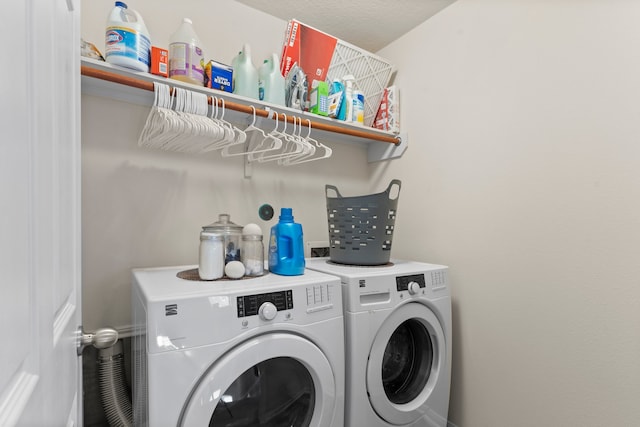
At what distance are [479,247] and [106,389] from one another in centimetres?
178

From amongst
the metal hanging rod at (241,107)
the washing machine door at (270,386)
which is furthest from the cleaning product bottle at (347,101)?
the washing machine door at (270,386)

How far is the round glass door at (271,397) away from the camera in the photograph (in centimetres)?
106

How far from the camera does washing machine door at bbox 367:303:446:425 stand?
1.36 metres

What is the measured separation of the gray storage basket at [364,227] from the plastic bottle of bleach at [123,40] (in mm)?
1009

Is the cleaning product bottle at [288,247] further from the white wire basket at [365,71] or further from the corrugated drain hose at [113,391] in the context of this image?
the white wire basket at [365,71]

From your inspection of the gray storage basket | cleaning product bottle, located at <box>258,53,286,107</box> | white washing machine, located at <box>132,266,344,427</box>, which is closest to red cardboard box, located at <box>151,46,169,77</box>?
cleaning product bottle, located at <box>258,53,286,107</box>

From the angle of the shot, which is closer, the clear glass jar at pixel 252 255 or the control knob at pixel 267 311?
the control knob at pixel 267 311

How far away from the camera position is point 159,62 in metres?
1.29

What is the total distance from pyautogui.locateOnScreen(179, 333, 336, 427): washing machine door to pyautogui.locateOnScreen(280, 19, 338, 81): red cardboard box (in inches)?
53.4

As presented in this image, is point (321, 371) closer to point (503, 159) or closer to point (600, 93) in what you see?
point (503, 159)

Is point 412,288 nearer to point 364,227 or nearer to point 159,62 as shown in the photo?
point 364,227

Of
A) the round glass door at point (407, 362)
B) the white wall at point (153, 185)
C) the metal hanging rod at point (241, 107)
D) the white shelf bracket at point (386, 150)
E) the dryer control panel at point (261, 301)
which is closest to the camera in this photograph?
the dryer control panel at point (261, 301)

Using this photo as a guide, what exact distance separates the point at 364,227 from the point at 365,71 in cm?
105

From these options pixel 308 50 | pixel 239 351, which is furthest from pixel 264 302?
pixel 308 50
